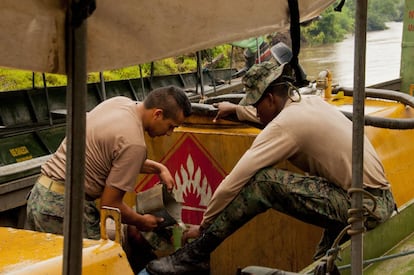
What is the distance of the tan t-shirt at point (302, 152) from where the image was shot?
4238 millimetres

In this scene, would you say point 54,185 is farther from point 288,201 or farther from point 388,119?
point 388,119

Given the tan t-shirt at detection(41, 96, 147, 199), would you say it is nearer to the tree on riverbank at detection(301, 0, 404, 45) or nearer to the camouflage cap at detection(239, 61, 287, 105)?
the camouflage cap at detection(239, 61, 287, 105)

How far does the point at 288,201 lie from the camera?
13.9 feet

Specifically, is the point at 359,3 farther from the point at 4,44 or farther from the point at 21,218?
the point at 21,218

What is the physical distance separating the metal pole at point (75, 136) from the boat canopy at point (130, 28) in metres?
0.05

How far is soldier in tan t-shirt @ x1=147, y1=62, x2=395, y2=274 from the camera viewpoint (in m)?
4.23

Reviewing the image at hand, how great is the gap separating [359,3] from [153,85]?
10.5 m

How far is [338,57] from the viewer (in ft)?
96.3

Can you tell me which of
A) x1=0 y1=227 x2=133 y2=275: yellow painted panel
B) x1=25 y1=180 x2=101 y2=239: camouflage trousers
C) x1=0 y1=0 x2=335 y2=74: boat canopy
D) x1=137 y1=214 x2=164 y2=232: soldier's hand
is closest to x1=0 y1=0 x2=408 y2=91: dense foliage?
x1=0 y1=0 x2=335 y2=74: boat canopy

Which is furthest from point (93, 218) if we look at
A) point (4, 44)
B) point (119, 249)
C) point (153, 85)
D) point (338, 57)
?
point (338, 57)

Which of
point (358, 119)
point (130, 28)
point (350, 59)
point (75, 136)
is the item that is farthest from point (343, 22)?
point (75, 136)

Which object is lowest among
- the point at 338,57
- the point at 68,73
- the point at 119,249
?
the point at 338,57

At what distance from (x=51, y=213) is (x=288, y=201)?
1.45 meters

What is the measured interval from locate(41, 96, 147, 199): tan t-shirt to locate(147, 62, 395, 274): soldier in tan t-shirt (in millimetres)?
520
